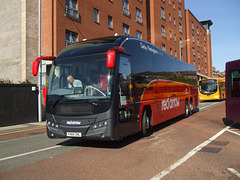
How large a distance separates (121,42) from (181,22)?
138 feet

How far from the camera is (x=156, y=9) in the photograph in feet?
113

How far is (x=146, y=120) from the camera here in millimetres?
8305

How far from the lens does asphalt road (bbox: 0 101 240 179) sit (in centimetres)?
442

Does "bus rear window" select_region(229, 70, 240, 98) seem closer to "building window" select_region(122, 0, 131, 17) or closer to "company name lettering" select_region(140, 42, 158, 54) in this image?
"company name lettering" select_region(140, 42, 158, 54)

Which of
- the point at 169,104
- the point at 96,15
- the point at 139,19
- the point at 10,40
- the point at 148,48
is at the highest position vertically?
the point at 139,19

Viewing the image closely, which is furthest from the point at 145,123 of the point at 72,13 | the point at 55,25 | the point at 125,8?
the point at 125,8

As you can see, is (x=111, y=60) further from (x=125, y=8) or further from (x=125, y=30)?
(x=125, y=8)

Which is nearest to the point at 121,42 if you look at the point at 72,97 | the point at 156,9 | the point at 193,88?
the point at 72,97

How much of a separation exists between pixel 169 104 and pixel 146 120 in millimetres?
2948

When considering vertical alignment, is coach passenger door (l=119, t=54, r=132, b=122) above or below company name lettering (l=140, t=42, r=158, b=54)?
below

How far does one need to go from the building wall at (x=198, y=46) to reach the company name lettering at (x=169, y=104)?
39.4 m

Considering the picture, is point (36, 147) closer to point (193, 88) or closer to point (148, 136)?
point (148, 136)

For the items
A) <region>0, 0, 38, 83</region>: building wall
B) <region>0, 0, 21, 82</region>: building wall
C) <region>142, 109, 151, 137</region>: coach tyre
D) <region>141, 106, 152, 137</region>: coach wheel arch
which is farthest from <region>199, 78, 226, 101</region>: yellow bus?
<region>142, 109, 151, 137</region>: coach tyre

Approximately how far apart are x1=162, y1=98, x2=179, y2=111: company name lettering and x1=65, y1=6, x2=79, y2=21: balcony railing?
11.4 m
